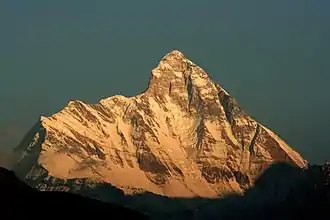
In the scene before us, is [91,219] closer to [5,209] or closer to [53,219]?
[53,219]

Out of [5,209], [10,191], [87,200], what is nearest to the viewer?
[5,209]

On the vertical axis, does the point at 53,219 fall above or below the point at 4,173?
below

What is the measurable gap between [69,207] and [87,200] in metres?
6.67

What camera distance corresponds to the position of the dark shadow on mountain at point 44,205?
8812cm

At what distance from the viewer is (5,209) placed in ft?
283

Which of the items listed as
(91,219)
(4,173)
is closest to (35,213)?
(91,219)

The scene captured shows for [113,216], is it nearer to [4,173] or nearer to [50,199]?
[50,199]

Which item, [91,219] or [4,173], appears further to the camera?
[4,173]

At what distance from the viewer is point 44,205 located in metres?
91.5

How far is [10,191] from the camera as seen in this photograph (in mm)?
93500

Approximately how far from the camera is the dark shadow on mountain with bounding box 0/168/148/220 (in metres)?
88.1

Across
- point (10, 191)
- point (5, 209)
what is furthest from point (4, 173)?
point (5, 209)

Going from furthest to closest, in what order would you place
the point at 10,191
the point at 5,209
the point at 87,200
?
1. the point at 87,200
2. the point at 10,191
3. the point at 5,209

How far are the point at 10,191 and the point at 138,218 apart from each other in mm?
17361
